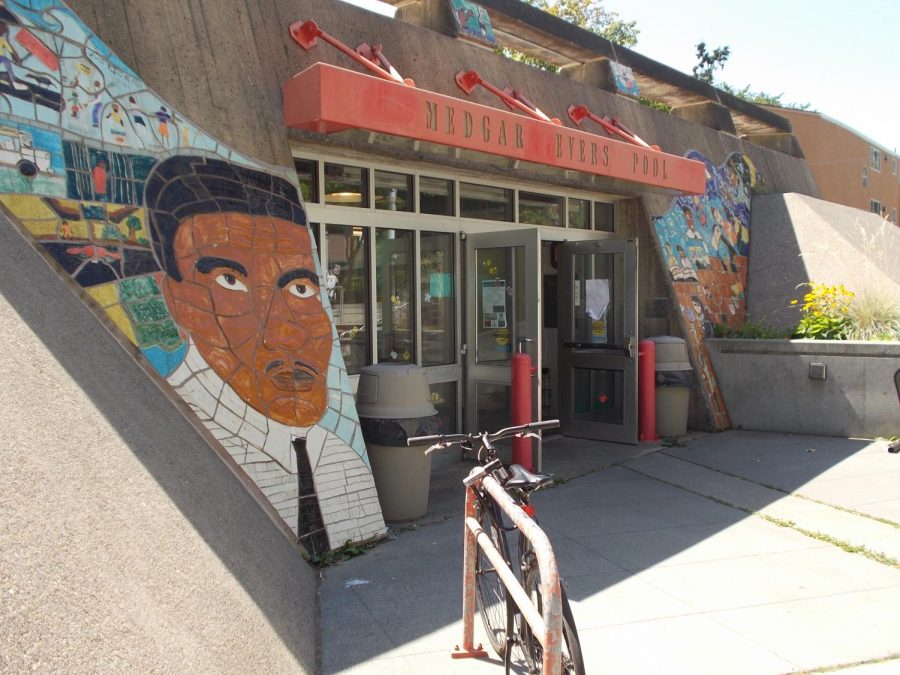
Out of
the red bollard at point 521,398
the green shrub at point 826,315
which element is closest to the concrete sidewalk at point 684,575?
the red bollard at point 521,398

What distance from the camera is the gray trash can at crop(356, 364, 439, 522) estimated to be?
5.84m

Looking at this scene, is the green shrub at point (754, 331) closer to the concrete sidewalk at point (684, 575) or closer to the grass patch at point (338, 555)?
the concrete sidewalk at point (684, 575)

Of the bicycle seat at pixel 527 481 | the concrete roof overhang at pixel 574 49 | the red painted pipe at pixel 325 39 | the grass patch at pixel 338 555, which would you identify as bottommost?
the grass patch at pixel 338 555

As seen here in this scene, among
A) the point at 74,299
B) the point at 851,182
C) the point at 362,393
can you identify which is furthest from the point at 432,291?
the point at 851,182

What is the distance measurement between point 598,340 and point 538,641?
21.4 ft

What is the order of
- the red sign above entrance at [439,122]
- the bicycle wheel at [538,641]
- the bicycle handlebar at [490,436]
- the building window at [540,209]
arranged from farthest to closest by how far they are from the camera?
the building window at [540,209] → the red sign above entrance at [439,122] → the bicycle handlebar at [490,436] → the bicycle wheel at [538,641]

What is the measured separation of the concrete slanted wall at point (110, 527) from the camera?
213 centimetres

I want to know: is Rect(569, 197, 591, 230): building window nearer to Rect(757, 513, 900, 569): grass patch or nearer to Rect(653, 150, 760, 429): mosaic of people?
Rect(653, 150, 760, 429): mosaic of people

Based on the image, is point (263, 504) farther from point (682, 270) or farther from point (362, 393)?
point (682, 270)

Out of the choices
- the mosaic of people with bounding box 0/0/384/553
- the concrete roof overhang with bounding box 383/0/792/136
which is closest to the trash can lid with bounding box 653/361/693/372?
the concrete roof overhang with bounding box 383/0/792/136

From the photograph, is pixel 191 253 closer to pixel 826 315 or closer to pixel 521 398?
pixel 521 398

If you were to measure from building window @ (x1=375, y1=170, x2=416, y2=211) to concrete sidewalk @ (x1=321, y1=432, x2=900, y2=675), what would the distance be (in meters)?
2.63

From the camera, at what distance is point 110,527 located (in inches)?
104

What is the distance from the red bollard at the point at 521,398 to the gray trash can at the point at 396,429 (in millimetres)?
1661
